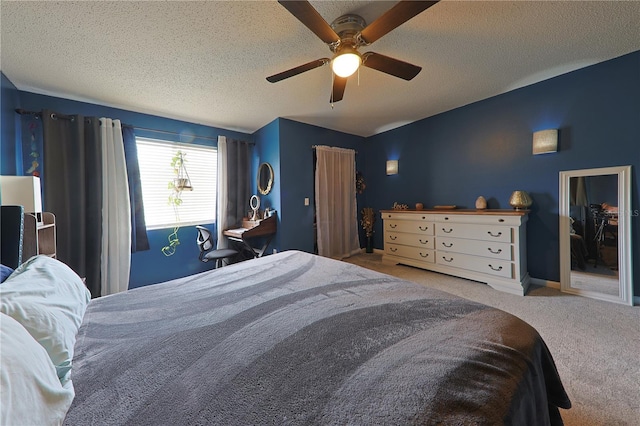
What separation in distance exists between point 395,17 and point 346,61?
16.0 inches

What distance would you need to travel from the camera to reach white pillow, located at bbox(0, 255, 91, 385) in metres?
0.70

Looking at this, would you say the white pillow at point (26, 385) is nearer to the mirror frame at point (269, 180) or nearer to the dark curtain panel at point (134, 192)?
the dark curtain panel at point (134, 192)

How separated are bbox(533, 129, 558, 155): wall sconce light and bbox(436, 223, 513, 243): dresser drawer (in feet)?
3.19

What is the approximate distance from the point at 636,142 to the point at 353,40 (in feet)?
9.39

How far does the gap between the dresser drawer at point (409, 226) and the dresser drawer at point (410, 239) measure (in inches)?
2.4

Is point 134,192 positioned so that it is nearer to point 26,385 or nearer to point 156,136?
point 156,136

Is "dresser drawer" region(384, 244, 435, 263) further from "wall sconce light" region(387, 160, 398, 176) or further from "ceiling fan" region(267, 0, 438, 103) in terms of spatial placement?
"ceiling fan" region(267, 0, 438, 103)

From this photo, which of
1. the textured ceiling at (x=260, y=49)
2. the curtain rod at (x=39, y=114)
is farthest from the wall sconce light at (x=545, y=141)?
the curtain rod at (x=39, y=114)

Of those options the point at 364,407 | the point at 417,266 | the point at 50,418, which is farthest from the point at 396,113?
the point at 50,418

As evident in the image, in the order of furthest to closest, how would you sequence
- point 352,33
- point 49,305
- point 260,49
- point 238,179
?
point 238,179
point 260,49
point 352,33
point 49,305

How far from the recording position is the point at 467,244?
2920 mm

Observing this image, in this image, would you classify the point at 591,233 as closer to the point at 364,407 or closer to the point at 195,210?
the point at 364,407

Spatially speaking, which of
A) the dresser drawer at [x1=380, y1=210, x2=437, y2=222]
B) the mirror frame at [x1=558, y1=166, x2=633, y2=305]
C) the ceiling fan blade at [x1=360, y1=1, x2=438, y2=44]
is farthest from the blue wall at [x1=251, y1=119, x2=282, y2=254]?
the mirror frame at [x1=558, y1=166, x2=633, y2=305]

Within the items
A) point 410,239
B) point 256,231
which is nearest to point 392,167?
point 410,239
